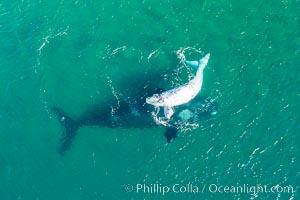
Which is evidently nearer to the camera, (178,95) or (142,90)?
(178,95)

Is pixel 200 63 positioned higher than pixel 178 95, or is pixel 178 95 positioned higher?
pixel 200 63

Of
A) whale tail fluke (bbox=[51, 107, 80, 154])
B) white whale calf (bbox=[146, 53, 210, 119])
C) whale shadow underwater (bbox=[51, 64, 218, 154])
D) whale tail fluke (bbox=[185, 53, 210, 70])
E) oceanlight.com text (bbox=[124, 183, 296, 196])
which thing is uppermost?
whale tail fluke (bbox=[185, 53, 210, 70])

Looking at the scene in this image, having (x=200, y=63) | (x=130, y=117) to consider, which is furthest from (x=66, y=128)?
(x=200, y=63)

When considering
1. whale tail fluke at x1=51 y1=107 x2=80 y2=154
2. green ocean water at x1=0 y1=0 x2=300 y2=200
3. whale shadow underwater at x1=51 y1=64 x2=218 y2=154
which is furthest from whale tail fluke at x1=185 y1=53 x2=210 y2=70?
whale tail fluke at x1=51 y1=107 x2=80 y2=154

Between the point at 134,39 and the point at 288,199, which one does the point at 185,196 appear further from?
the point at 134,39

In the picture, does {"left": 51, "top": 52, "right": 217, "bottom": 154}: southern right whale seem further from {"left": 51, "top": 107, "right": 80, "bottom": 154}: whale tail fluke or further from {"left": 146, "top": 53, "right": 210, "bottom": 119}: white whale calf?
{"left": 146, "top": 53, "right": 210, "bottom": 119}: white whale calf

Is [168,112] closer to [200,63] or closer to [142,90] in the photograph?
[142,90]

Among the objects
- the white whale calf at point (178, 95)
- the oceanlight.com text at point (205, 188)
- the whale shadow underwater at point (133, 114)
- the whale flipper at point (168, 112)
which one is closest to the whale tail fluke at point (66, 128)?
the whale shadow underwater at point (133, 114)
